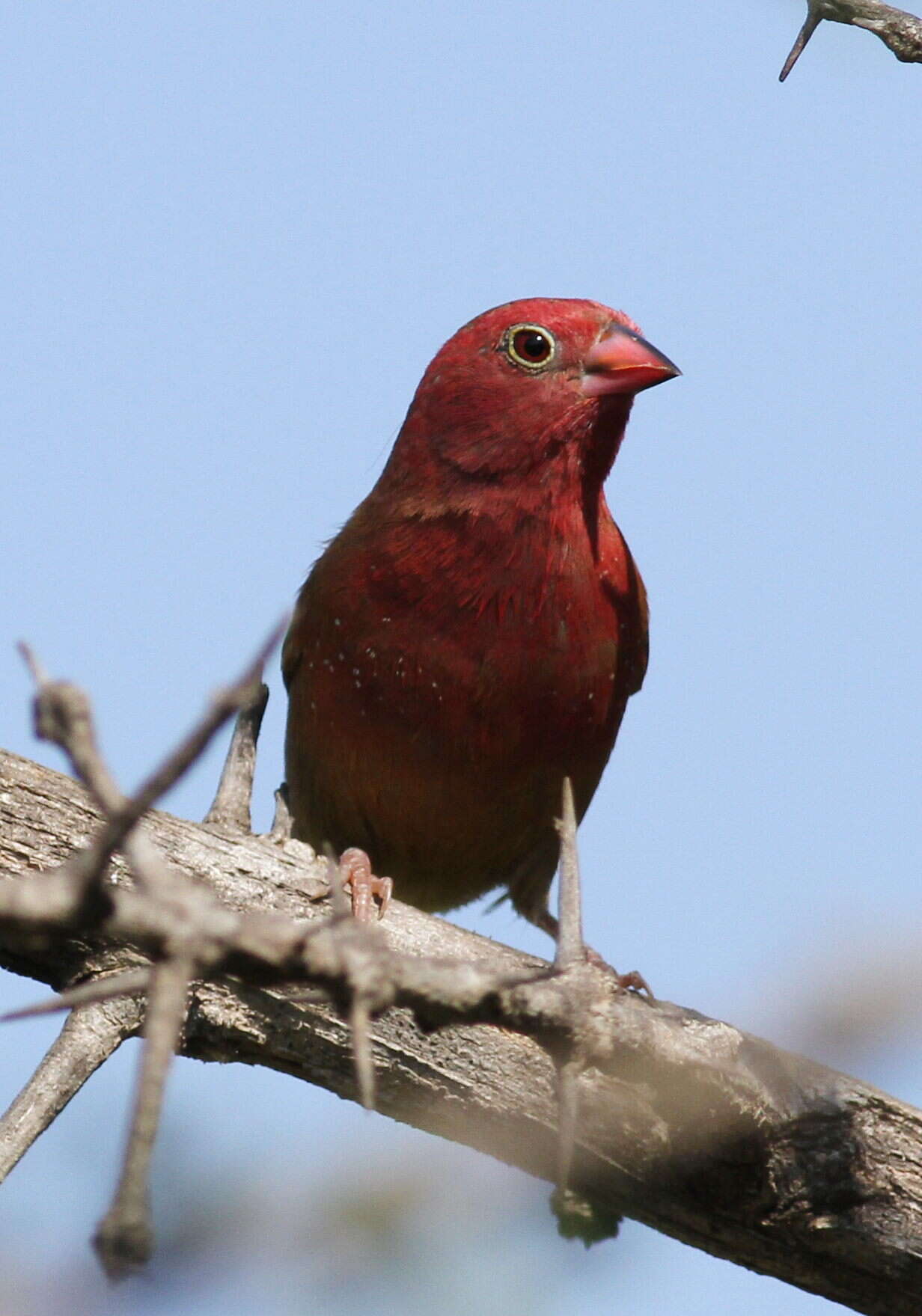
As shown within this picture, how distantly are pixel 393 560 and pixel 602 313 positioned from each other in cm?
97

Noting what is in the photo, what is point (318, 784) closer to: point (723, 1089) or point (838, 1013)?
→ point (723, 1089)

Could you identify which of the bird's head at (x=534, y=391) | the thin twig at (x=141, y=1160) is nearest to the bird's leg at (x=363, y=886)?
the bird's head at (x=534, y=391)

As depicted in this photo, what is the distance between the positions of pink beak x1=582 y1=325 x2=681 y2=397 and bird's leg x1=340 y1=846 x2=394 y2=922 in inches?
58.8

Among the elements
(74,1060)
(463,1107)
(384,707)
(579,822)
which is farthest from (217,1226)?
(579,822)

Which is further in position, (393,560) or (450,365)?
(450,365)

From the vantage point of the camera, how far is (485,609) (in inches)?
184

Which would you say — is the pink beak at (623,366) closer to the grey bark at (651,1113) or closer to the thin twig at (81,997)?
the grey bark at (651,1113)

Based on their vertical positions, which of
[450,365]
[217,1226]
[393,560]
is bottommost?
[217,1226]

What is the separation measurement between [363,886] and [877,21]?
8.03 feet

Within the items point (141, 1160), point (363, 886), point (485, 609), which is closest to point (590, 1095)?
point (363, 886)

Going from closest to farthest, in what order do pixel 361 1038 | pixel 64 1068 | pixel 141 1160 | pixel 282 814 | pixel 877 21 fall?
pixel 141 1160 < pixel 361 1038 < pixel 877 21 < pixel 64 1068 < pixel 282 814

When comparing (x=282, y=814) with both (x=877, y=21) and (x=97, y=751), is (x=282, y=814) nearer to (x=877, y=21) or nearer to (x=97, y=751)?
(x=877, y=21)

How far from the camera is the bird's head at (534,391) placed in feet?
15.7

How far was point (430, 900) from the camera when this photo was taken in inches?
218
